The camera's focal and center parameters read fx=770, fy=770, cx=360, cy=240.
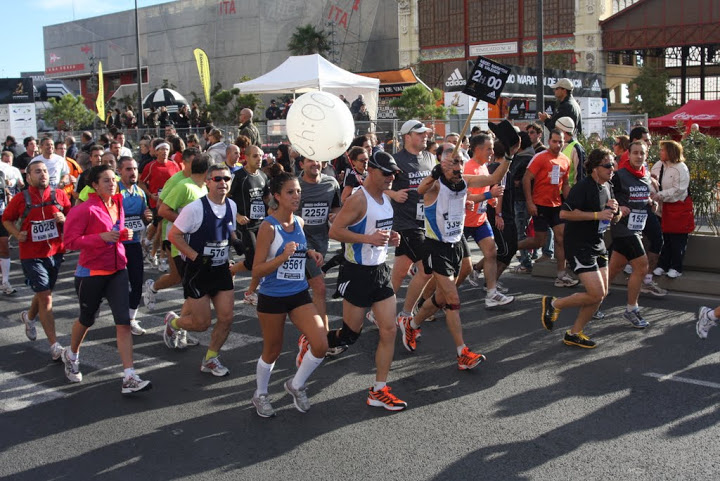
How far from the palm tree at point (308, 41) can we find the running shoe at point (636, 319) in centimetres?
4878

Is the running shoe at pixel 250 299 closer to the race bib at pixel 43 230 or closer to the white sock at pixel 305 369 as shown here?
the race bib at pixel 43 230

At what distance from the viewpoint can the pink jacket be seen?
6195mm

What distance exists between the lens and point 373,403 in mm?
5727

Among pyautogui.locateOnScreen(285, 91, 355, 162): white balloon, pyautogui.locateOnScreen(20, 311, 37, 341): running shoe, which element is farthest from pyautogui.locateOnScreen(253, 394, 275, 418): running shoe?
pyautogui.locateOnScreen(20, 311, 37, 341): running shoe

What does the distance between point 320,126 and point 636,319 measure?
3726 millimetres

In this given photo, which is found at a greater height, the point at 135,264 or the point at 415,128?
the point at 415,128

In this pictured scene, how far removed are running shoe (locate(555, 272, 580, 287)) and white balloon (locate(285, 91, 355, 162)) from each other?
4.22 metres

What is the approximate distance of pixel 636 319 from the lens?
7.74 m

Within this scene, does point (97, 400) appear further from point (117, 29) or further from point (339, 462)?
point (117, 29)

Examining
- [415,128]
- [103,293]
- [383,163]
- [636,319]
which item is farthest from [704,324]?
[103,293]

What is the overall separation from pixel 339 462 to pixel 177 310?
4.94 m

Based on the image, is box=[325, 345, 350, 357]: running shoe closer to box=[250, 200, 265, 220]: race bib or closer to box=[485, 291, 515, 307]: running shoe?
box=[485, 291, 515, 307]: running shoe

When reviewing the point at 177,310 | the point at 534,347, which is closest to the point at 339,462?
the point at 534,347

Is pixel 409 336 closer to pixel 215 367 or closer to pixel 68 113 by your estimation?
pixel 215 367
